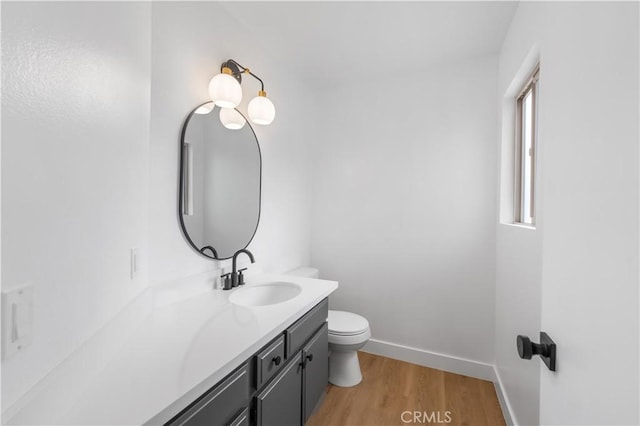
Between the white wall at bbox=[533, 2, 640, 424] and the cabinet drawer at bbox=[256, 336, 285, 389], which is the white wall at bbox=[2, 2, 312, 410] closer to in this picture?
the cabinet drawer at bbox=[256, 336, 285, 389]

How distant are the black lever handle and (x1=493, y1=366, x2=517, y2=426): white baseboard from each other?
1.40 meters

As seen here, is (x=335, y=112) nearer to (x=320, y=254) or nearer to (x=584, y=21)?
(x=320, y=254)

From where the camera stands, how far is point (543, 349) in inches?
25.5

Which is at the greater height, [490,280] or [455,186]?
[455,186]

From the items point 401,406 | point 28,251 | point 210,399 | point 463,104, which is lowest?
point 401,406

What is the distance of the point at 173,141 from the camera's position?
1470 mm

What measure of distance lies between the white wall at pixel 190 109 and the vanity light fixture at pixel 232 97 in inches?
4.0

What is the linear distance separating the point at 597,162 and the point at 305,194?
7.80ft

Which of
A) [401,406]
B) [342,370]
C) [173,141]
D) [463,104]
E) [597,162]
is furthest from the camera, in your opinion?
[463,104]

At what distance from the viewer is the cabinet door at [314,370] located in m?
1.57

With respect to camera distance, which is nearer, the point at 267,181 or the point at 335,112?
the point at 267,181

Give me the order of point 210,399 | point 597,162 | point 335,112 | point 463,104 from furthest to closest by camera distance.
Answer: point 335,112 → point 463,104 → point 210,399 → point 597,162

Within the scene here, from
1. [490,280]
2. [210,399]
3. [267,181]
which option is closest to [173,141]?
[267,181]

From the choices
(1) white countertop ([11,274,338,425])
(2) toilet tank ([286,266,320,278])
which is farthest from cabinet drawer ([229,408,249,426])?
(2) toilet tank ([286,266,320,278])
